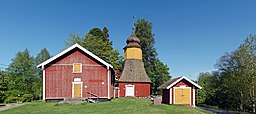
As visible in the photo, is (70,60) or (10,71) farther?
(10,71)

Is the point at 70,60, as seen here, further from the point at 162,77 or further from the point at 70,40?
the point at 162,77

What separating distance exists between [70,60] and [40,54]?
43.7 meters

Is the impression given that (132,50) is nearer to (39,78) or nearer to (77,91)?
(77,91)

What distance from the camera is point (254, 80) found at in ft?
75.7

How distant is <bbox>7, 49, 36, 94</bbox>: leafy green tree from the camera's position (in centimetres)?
4319

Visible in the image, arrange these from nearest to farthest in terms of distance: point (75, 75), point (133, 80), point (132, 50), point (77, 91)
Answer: point (77, 91), point (75, 75), point (133, 80), point (132, 50)

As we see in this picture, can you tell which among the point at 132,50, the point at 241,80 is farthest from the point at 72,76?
the point at 241,80

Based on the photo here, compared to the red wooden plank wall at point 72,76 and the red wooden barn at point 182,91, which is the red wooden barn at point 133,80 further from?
the red wooden barn at point 182,91

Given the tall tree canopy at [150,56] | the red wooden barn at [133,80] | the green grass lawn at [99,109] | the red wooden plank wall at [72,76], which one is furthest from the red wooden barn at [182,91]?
the tall tree canopy at [150,56]

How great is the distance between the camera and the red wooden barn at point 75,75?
23.3 m

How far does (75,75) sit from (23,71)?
96.0ft

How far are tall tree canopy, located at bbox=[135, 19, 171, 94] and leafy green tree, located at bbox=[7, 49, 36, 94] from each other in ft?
81.1

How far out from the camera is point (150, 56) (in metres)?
54.1

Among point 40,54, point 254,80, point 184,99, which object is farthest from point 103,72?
point 40,54
